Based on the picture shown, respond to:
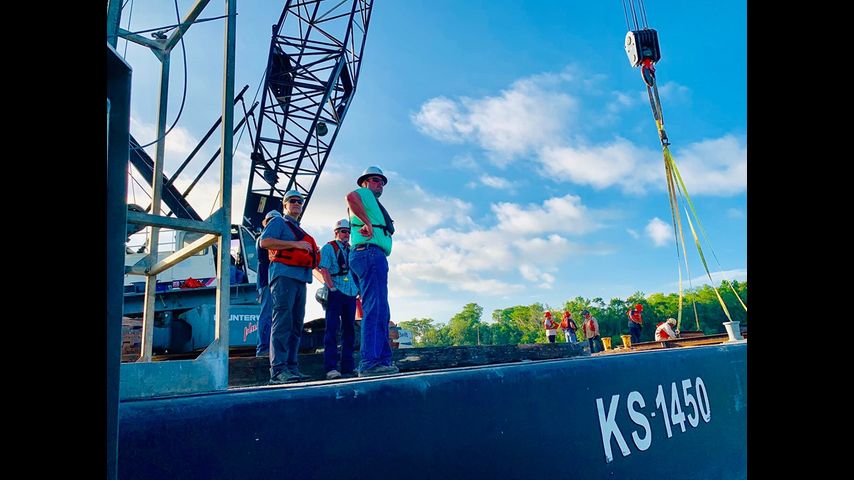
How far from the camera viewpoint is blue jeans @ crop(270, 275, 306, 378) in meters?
3.55

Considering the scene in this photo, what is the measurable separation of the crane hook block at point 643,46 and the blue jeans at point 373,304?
3.16 metres

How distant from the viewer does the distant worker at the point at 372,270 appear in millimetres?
3076

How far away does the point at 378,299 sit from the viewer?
124 inches

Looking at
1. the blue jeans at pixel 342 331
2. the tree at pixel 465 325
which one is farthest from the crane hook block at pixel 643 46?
the tree at pixel 465 325

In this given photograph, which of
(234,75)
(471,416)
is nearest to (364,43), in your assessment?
(234,75)

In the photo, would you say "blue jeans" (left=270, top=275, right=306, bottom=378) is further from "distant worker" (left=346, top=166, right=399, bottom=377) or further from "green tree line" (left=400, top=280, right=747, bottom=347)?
"green tree line" (left=400, top=280, right=747, bottom=347)

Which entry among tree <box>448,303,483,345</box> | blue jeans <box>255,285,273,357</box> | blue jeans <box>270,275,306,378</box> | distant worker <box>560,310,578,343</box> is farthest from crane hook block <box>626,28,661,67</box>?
tree <box>448,303,483,345</box>

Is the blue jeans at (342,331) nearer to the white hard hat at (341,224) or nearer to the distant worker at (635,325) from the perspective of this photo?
the white hard hat at (341,224)

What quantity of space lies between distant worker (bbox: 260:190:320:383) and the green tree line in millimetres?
50224

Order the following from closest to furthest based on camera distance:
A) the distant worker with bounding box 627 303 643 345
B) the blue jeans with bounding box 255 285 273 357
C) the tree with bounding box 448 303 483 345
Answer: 1. the blue jeans with bounding box 255 285 273 357
2. the distant worker with bounding box 627 303 643 345
3. the tree with bounding box 448 303 483 345

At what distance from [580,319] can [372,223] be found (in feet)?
199
